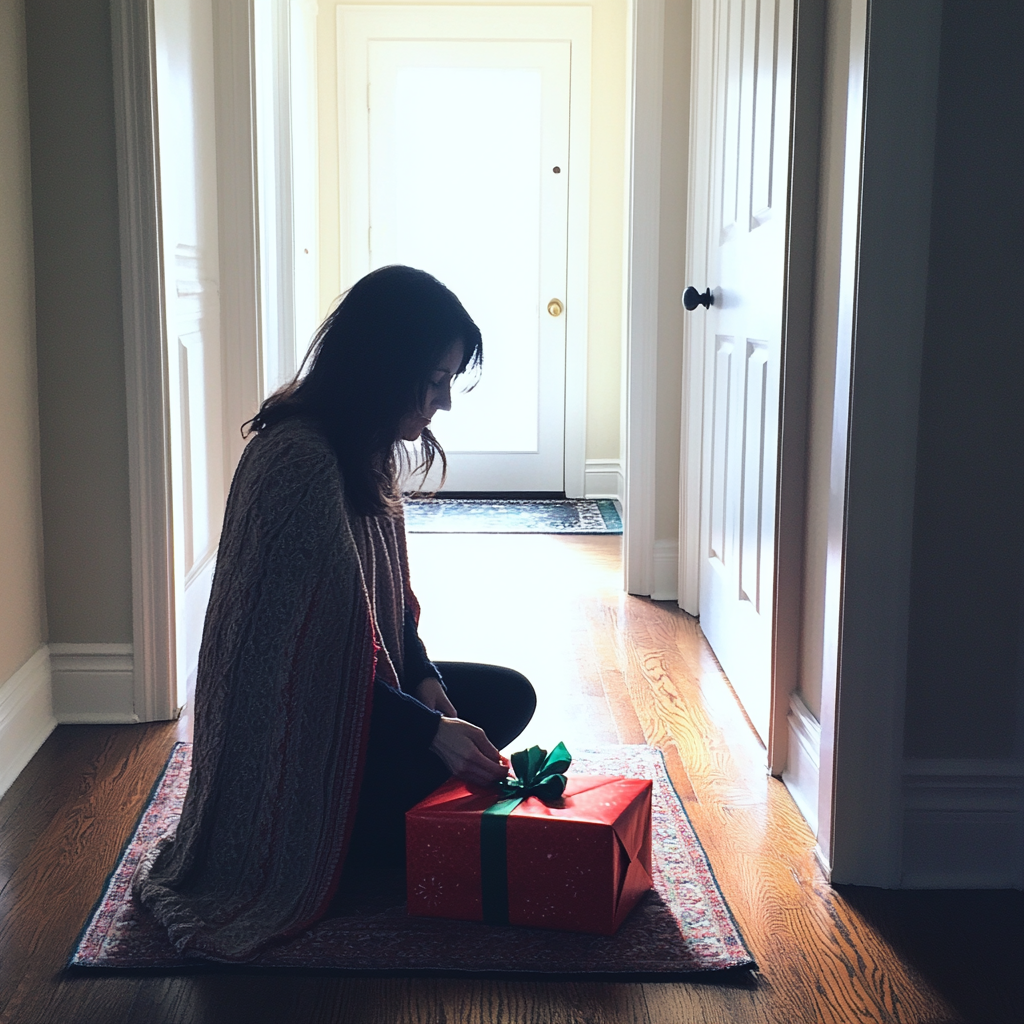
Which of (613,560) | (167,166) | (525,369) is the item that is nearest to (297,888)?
(167,166)

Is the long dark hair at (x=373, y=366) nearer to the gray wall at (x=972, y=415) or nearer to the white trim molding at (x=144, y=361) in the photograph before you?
the gray wall at (x=972, y=415)

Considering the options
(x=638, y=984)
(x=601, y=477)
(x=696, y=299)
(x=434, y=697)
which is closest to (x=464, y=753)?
(x=434, y=697)

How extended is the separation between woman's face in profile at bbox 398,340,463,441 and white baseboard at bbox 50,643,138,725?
112cm

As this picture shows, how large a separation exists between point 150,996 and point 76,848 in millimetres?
500

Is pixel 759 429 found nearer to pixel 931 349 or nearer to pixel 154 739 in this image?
pixel 931 349

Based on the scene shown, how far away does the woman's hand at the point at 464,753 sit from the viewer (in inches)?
65.9

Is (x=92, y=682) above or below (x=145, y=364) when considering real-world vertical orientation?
below

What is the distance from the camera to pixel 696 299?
10.1ft

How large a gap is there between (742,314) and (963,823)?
4.06ft

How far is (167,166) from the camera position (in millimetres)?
2561

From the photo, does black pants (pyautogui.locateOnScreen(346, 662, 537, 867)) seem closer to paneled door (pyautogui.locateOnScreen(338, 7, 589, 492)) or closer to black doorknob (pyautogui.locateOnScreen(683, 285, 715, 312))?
black doorknob (pyautogui.locateOnScreen(683, 285, 715, 312))

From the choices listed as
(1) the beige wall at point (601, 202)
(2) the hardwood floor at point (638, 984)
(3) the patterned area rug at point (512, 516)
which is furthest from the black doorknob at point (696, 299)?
(1) the beige wall at point (601, 202)

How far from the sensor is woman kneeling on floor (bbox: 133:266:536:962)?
163cm

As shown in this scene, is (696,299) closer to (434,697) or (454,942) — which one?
(434,697)
